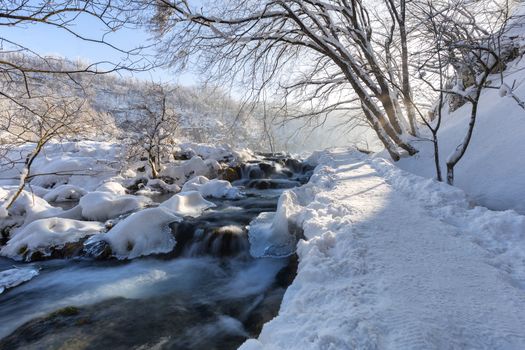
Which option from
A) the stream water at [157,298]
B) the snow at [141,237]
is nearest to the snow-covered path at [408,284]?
the stream water at [157,298]

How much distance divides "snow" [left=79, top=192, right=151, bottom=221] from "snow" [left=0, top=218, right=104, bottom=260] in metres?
1.65

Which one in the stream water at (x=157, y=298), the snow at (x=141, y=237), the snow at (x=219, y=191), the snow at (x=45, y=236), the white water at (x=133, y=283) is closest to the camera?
the stream water at (x=157, y=298)

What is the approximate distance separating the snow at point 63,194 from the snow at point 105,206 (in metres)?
5.47

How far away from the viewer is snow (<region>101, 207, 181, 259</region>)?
624 centimetres

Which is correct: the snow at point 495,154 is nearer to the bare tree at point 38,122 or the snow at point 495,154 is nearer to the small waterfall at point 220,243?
the small waterfall at point 220,243

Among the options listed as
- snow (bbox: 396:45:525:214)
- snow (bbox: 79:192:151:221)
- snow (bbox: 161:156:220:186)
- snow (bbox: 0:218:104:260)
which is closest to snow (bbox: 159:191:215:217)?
snow (bbox: 79:192:151:221)

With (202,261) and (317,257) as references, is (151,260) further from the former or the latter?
(317,257)

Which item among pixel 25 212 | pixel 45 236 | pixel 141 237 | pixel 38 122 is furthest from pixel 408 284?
pixel 25 212

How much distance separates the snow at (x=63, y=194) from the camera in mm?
13383

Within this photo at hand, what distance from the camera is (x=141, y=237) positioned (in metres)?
6.44

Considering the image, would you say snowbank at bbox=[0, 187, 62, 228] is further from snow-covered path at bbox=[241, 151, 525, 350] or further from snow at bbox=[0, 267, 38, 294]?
snow-covered path at bbox=[241, 151, 525, 350]

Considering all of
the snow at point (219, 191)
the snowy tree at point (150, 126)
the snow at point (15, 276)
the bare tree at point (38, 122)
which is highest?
the snowy tree at point (150, 126)

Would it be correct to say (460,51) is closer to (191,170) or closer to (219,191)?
(219,191)

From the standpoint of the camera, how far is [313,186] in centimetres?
762
